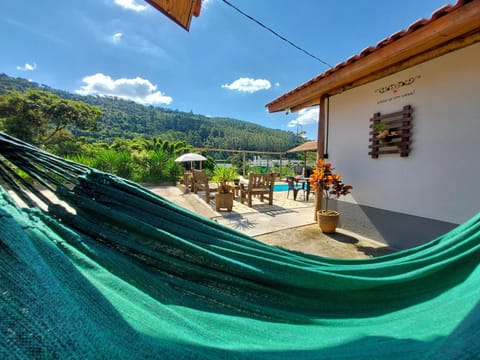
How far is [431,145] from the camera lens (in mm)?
2404

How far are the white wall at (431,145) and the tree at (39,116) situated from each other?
44.2 ft

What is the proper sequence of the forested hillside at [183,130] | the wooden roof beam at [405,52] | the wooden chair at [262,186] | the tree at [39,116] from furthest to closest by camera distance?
→ the forested hillside at [183,130] → the tree at [39,116] → the wooden chair at [262,186] → the wooden roof beam at [405,52]

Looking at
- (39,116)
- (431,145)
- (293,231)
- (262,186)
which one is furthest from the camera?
(39,116)

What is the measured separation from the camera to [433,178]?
7.82 ft

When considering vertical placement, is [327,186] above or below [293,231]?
above

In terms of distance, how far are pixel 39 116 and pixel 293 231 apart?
13282mm

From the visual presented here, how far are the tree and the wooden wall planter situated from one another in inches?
533

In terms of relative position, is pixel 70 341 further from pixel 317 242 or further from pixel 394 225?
A: pixel 394 225

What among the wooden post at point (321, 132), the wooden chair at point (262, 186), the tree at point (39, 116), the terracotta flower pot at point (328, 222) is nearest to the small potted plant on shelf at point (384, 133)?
the wooden post at point (321, 132)

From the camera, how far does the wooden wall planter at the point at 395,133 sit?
8.52 ft

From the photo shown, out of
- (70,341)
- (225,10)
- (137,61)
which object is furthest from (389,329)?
(137,61)

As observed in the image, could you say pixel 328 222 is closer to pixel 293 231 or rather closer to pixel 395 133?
pixel 293 231

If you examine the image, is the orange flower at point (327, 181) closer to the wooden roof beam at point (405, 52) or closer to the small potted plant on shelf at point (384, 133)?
the small potted plant on shelf at point (384, 133)

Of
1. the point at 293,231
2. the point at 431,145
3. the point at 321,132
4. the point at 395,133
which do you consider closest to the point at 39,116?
the point at 321,132
